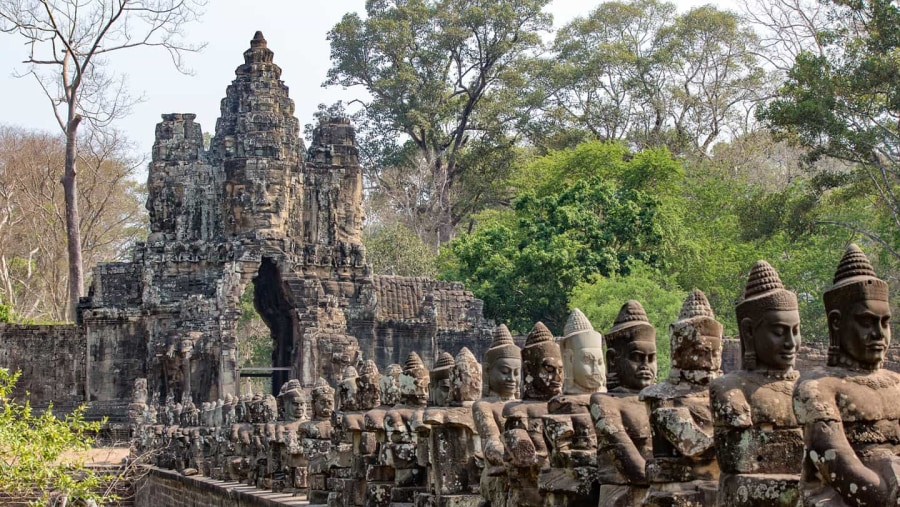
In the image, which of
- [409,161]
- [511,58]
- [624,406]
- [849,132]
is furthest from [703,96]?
[624,406]

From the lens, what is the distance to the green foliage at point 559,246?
34.5 meters

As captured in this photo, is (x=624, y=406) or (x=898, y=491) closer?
(x=898, y=491)

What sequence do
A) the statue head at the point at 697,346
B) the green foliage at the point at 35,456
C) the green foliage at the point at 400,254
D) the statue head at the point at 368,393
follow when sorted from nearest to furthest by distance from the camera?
1. the statue head at the point at 697,346
2. the statue head at the point at 368,393
3. the green foliage at the point at 35,456
4. the green foliage at the point at 400,254

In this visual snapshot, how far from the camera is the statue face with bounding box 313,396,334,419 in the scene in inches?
563

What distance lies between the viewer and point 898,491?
15.9 ft

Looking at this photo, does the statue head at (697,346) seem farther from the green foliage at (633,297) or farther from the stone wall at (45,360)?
the stone wall at (45,360)

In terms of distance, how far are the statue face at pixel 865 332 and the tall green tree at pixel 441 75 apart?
47056mm

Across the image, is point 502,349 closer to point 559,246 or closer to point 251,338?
point 559,246

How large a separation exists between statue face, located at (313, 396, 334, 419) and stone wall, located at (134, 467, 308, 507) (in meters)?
0.89

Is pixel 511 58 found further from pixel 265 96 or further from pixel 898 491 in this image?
pixel 898 491

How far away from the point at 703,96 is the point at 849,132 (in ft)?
87.1

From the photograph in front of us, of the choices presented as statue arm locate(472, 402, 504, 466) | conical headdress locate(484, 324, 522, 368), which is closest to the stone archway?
conical headdress locate(484, 324, 522, 368)

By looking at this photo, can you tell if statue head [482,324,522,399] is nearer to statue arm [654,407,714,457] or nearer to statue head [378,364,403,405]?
statue head [378,364,403,405]

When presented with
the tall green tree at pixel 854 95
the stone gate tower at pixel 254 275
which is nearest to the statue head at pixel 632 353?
the tall green tree at pixel 854 95
